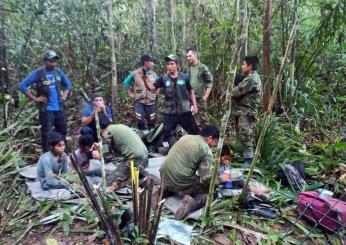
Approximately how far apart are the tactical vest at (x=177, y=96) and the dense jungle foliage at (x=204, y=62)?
1.13 metres

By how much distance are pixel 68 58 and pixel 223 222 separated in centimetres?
667

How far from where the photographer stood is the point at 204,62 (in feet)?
29.7

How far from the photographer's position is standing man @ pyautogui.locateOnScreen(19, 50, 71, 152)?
6.28 metres

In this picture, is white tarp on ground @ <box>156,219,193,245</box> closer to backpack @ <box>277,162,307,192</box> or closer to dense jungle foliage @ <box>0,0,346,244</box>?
dense jungle foliage @ <box>0,0,346,244</box>

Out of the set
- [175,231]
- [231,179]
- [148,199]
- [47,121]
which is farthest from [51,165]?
[231,179]

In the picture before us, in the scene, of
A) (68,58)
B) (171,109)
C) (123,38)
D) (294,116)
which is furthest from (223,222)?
(123,38)

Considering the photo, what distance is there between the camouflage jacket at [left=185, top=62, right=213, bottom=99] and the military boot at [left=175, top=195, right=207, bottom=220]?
2807 millimetres

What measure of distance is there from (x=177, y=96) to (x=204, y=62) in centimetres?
281

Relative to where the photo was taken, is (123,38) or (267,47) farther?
(123,38)

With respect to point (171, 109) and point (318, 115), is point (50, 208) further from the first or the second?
point (318, 115)

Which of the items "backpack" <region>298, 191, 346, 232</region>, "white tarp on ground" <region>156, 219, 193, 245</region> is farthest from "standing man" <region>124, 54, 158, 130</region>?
"backpack" <region>298, 191, 346, 232</region>

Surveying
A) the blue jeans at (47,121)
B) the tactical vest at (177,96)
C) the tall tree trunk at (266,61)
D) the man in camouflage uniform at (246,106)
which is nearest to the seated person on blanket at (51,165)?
the blue jeans at (47,121)

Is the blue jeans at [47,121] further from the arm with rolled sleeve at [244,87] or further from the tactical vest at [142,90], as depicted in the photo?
the arm with rolled sleeve at [244,87]

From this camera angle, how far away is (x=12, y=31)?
8211 mm
